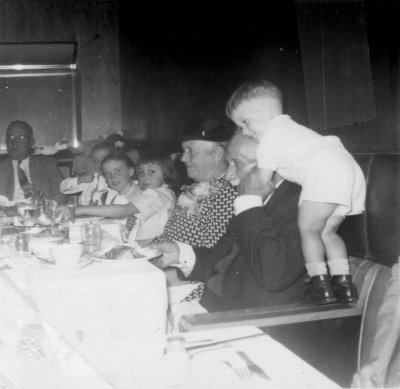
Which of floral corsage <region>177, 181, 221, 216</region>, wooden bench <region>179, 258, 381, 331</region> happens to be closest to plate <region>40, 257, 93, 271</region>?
wooden bench <region>179, 258, 381, 331</region>

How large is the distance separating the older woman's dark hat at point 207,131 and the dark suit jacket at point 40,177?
2205 millimetres

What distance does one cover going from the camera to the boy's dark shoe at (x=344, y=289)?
1.61 meters

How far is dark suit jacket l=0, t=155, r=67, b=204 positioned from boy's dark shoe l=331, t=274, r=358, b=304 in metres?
3.20

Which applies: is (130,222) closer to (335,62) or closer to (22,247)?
(22,247)

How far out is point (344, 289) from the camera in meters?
1.64

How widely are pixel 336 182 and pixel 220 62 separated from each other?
2.68 meters

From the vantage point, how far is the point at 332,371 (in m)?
1.54

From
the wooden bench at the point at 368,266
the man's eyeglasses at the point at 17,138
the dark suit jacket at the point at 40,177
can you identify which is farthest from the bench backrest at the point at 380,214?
the man's eyeglasses at the point at 17,138

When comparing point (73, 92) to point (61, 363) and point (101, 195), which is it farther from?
point (61, 363)

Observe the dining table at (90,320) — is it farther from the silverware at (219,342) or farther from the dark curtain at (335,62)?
the dark curtain at (335,62)

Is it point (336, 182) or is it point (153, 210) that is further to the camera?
point (153, 210)

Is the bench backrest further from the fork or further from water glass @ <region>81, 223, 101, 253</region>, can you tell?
water glass @ <region>81, 223, 101, 253</region>

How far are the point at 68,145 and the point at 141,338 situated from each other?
6.03 metres

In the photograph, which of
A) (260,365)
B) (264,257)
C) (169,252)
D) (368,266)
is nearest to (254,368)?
(260,365)
